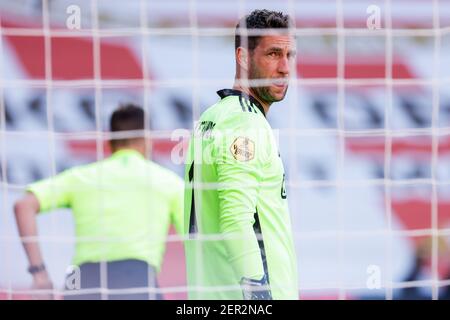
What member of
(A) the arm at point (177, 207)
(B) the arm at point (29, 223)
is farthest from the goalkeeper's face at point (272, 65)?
(B) the arm at point (29, 223)

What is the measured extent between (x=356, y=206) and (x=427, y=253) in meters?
0.29

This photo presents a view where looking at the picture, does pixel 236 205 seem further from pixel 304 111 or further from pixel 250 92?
pixel 304 111

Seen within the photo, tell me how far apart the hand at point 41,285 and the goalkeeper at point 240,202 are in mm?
413

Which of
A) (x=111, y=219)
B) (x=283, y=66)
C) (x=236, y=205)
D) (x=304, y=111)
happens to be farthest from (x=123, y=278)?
(x=304, y=111)

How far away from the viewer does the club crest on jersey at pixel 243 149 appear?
226 centimetres

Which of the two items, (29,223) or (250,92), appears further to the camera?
(29,223)

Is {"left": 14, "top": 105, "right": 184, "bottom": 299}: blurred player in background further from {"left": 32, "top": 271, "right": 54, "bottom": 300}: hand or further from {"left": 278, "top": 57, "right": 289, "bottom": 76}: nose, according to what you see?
{"left": 278, "top": 57, "right": 289, "bottom": 76}: nose

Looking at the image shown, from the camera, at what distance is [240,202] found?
224 centimetres

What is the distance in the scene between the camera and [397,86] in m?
3.43

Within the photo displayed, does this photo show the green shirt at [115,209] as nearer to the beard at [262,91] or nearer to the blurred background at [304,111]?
the blurred background at [304,111]

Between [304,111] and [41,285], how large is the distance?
1.07 metres

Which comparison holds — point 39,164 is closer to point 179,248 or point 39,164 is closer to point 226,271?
point 179,248

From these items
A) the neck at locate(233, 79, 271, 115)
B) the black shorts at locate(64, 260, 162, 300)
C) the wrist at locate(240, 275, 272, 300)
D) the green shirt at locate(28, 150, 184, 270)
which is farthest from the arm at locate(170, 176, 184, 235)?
the wrist at locate(240, 275, 272, 300)

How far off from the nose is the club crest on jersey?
29 centimetres
